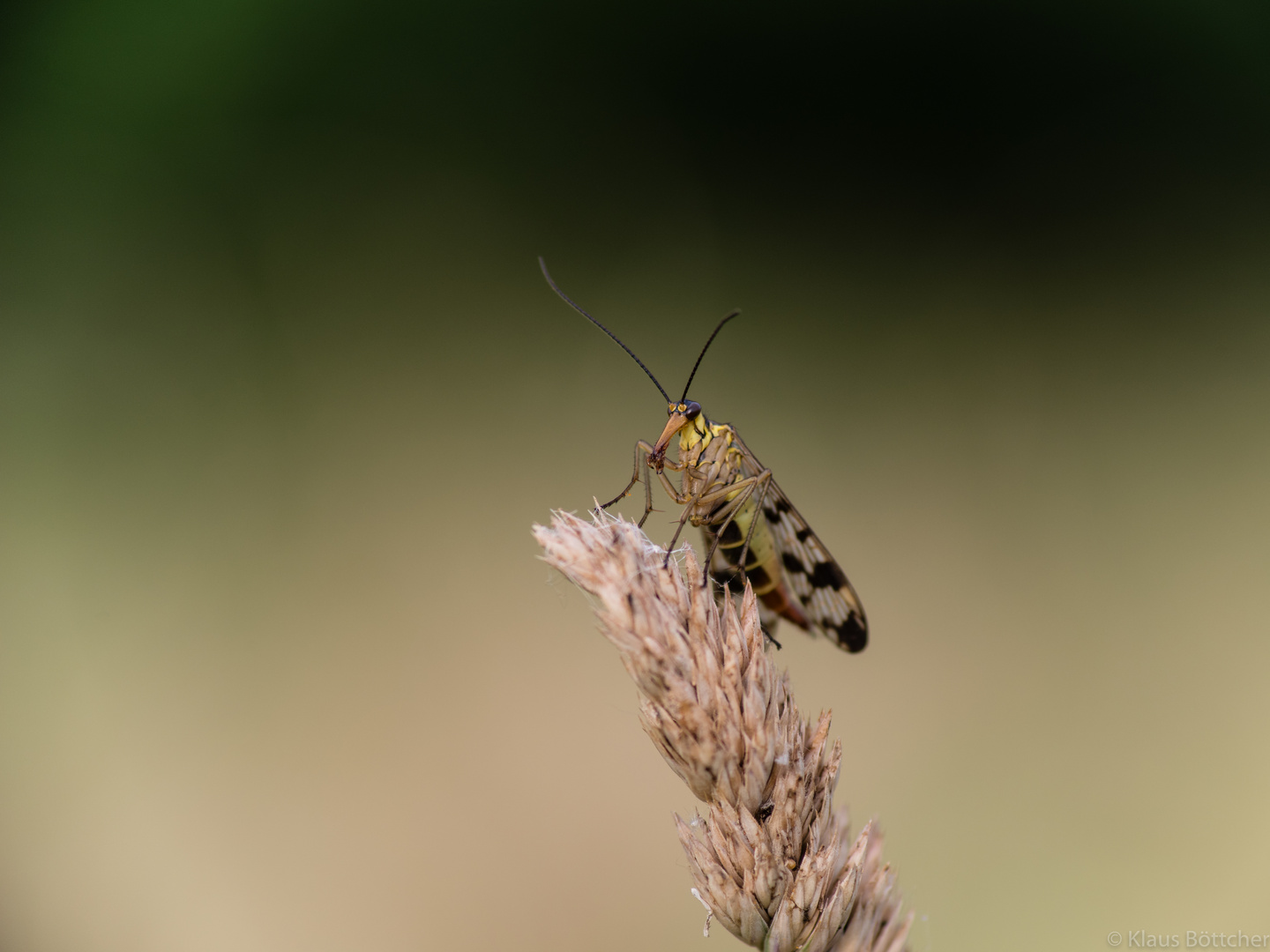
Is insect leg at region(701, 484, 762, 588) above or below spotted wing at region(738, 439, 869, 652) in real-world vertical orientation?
below

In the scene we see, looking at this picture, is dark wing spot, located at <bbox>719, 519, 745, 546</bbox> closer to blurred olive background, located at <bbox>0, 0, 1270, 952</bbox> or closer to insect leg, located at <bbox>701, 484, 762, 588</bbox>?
insect leg, located at <bbox>701, 484, 762, 588</bbox>

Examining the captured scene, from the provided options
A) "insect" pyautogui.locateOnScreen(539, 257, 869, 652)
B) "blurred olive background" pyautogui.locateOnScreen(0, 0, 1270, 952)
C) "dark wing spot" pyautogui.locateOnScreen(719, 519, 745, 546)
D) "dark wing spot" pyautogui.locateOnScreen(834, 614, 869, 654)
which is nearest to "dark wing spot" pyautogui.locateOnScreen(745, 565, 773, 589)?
"insect" pyautogui.locateOnScreen(539, 257, 869, 652)

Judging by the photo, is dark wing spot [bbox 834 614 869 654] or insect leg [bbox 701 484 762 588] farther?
dark wing spot [bbox 834 614 869 654]

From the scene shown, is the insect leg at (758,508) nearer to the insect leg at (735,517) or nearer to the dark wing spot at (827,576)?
the insect leg at (735,517)

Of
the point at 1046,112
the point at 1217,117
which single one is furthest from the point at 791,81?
the point at 1217,117

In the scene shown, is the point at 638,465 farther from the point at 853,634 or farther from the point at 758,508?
the point at 853,634

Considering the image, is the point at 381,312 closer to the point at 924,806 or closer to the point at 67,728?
the point at 67,728

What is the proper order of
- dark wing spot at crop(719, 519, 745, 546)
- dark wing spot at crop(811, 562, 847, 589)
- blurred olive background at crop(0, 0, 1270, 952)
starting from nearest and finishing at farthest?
dark wing spot at crop(719, 519, 745, 546) → dark wing spot at crop(811, 562, 847, 589) → blurred olive background at crop(0, 0, 1270, 952)

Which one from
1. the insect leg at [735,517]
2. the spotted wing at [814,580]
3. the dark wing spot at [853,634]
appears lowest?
the insect leg at [735,517]

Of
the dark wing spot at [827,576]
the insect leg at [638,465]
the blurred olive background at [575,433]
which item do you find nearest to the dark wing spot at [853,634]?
the dark wing spot at [827,576]
